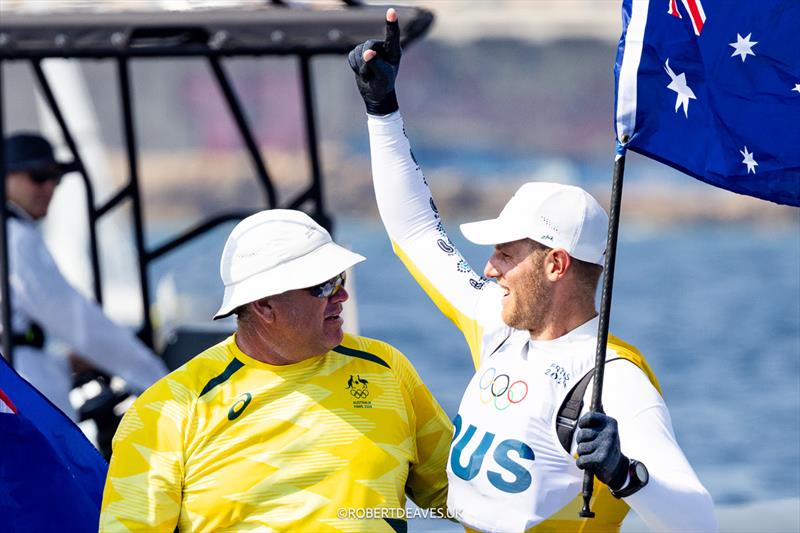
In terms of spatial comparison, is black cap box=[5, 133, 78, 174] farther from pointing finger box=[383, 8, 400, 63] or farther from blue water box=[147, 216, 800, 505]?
pointing finger box=[383, 8, 400, 63]

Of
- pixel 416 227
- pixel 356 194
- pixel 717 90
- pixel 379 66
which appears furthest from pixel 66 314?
pixel 356 194

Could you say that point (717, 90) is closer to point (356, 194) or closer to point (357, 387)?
point (357, 387)

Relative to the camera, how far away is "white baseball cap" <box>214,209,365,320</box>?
3.37m

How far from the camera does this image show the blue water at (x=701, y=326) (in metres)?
14.0

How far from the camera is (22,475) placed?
3.72 metres

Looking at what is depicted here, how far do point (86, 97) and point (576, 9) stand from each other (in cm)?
4270

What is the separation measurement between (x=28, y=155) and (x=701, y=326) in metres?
25.3

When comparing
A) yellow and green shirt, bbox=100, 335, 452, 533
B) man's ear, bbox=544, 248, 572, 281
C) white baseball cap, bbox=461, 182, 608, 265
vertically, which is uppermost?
white baseball cap, bbox=461, 182, 608, 265

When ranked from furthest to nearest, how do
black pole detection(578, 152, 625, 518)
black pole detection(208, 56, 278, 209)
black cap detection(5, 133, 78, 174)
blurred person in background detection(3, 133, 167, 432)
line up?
black pole detection(208, 56, 278, 209), black cap detection(5, 133, 78, 174), blurred person in background detection(3, 133, 167, 432), black pole detection(578, 152, 625, 518)

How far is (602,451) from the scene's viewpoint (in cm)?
295

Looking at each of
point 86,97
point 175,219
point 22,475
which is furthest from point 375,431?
Result: point 175,219

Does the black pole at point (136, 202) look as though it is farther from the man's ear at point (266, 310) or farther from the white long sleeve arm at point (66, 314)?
the man's ear at point (266, 310)

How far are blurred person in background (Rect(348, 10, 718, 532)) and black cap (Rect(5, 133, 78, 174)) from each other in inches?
109

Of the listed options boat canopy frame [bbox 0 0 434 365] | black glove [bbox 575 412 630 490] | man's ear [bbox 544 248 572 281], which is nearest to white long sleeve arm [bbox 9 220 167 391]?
boat canopy frame [bbox 0 0 434 365]
